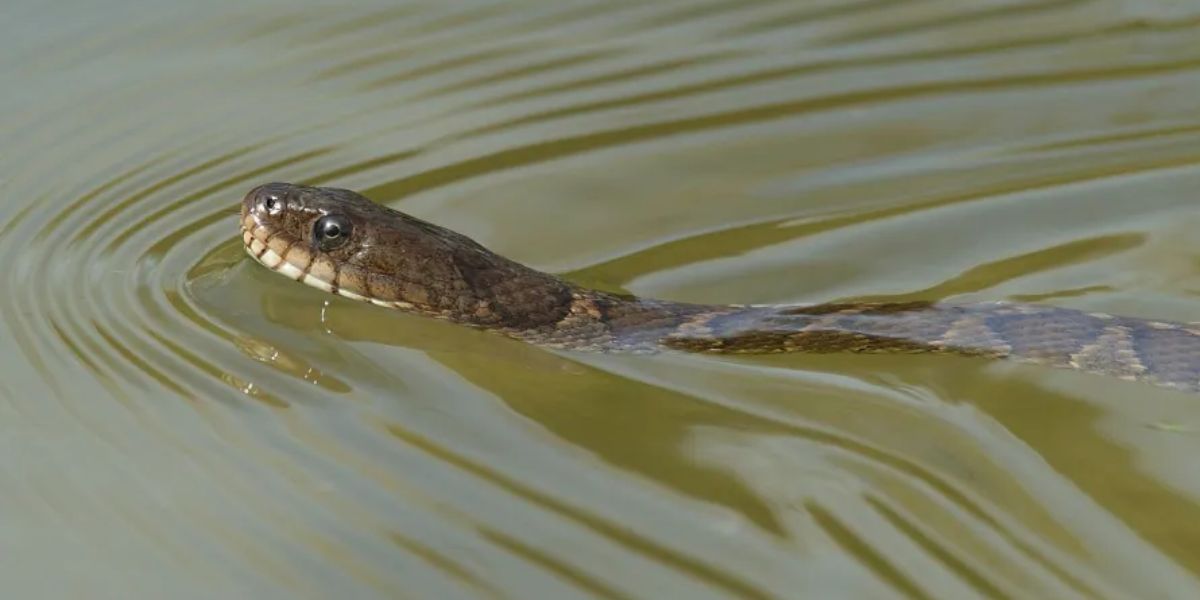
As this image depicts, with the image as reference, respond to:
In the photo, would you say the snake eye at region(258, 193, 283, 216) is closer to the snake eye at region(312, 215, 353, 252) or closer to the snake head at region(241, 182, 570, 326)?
the snake head at region(241, 182, 570, 326)

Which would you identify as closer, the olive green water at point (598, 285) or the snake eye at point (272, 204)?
the olive green water at point (598, 285)

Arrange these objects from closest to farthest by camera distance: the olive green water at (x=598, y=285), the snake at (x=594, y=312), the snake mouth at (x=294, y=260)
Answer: the olive green water at (x=598, y=285)
the snake at (x=594, y=312)
the snake mouth at (x=294, y=260)

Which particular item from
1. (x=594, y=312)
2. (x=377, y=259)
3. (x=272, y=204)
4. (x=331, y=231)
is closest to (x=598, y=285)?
(x=594, y=312)

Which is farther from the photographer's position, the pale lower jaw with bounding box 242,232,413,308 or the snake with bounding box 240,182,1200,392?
the pale lower jaw with bounding box 242,232,413,308

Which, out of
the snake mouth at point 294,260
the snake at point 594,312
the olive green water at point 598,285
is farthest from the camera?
the snake mouth at point 294,260

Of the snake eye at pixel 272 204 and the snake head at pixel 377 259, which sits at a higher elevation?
the snake eye at pixel 272 204

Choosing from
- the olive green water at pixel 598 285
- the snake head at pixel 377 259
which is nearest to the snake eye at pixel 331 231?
the snake head at pixel 377 259

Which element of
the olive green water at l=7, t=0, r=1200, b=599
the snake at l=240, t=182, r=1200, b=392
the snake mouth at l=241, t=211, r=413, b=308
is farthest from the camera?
the snake mouth at l=241, t=211, r=413, b=308

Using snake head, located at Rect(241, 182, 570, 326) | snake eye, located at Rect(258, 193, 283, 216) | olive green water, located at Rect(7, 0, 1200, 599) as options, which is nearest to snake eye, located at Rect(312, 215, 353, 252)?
snake head, located at Rect(241, 182, 570, 326)

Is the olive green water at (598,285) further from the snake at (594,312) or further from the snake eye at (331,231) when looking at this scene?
the snake eye at (331,231)

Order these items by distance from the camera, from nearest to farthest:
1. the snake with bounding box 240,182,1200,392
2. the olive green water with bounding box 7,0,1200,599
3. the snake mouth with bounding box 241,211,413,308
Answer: the olive green water with bounding box 7,0,1200,599
the snake with bounding box 240,182,1200,392
the snake mouth with bounding box 241,211,413,308
